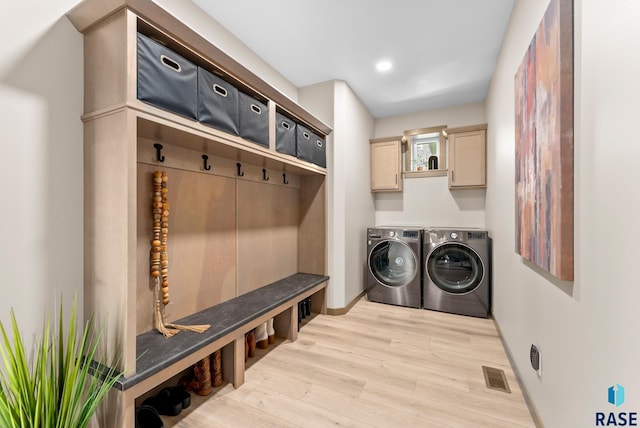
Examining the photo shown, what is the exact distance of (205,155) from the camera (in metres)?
1.90

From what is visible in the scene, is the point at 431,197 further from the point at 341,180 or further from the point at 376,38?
the point at 376,38

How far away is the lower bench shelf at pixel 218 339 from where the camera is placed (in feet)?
3.73

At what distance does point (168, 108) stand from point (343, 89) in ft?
7.11

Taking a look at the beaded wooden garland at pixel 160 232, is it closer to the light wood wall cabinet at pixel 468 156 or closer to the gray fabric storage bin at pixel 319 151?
the gray fabric storage bin at pixel 319 151

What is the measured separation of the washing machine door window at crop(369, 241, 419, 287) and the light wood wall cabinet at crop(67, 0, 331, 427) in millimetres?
1245

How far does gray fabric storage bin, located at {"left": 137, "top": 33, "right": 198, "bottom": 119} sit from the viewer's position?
3.87 ft

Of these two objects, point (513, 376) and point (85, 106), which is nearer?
point (85, 106)

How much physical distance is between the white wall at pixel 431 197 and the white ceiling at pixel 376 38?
482 millimetres

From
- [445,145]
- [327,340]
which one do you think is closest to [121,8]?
[327,340]

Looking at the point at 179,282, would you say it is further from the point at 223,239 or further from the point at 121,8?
the point at 121,8

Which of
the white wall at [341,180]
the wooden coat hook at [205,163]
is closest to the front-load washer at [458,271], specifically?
the white wall at [341,180]

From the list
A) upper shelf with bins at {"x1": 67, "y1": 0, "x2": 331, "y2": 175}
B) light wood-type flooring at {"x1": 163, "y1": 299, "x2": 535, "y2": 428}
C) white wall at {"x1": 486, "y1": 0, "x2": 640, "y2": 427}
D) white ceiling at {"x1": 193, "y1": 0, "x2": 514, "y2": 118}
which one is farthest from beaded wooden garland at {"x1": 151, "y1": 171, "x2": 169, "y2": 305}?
white wall at {"x1": 486, "y1": 0, "x2": 640, "y2": 427}

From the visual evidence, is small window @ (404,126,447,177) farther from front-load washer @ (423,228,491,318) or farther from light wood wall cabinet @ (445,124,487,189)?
front-load washer @ (423,228,491,318)

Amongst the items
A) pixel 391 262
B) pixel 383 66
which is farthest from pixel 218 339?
pixel 383 66
